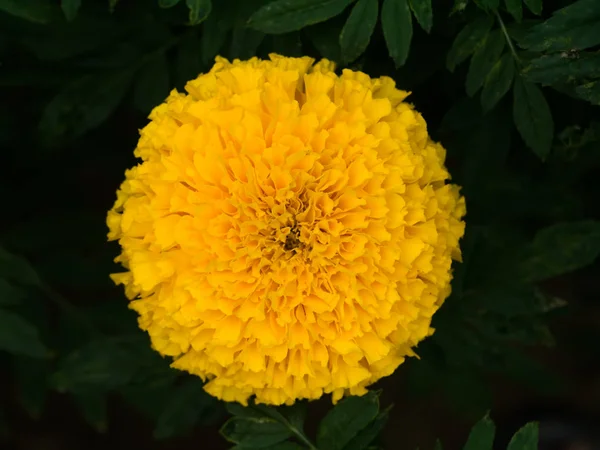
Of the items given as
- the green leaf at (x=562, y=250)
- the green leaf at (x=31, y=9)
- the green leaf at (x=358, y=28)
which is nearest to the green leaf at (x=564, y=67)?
the green leaf at (x=358, y=28)

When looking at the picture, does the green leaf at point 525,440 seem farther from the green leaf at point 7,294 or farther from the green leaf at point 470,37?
the green leaf at point 7,294

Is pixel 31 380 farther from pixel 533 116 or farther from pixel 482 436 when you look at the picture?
pixel 533 116

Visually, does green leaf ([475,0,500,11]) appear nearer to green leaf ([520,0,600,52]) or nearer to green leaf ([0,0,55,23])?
green leaf ([520,0,600,52])

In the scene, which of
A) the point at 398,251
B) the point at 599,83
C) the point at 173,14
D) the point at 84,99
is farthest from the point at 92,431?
the point at 599,83

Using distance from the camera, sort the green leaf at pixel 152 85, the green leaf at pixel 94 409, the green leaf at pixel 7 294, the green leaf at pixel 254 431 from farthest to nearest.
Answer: the green leaf at pixel 94 409 < the green leaf at pixel 152 85 < the green leaf at pixel 7 294 < the green leaf at pixel 254 431

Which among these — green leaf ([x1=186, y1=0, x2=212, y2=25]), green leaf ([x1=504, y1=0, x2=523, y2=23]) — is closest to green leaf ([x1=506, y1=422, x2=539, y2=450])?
green leaf ([x1=504, y1=0, x2=523, y2=23])

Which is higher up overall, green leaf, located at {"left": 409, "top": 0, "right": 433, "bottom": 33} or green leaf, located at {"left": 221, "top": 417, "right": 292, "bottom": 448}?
green leaf, located at {"left": 409, "top": 0, "right": 433, "bottom": 33}

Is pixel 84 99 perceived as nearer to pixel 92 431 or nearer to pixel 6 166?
pixel 6 166
